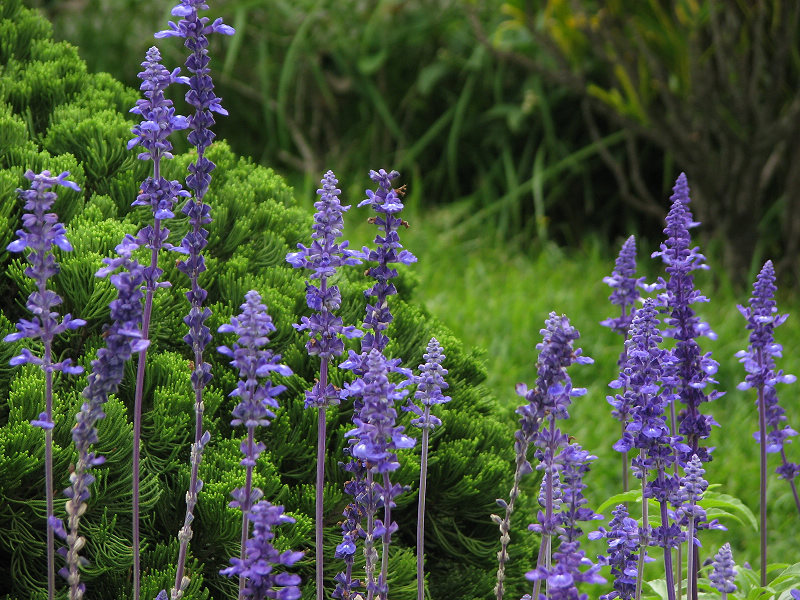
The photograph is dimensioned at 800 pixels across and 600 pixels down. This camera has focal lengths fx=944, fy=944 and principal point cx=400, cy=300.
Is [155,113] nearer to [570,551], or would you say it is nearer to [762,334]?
[570,551]

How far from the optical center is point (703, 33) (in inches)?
268

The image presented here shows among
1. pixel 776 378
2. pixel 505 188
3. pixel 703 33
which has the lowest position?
pixel 776 378

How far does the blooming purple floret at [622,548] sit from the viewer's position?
204 cm

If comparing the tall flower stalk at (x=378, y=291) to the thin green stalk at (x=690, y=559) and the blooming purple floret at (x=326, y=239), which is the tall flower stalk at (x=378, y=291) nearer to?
the blooming purple floret at (x=326, y=239)

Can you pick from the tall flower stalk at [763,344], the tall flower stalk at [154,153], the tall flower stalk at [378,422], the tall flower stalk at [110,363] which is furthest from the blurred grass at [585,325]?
the tall flower stalk at [110,363]

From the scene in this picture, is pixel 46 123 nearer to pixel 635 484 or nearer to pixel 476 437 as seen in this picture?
pixel 476 437

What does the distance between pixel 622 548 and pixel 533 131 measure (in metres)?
5.85

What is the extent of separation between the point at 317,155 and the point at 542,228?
2.04m

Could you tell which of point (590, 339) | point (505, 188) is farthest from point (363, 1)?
point (590, 339)

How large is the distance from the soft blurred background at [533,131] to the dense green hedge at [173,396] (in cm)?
216

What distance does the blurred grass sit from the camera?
14.6ft

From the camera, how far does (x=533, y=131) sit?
7590mm

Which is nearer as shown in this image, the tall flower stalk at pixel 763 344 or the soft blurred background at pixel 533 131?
the tall flower stalk at pixel 763 344

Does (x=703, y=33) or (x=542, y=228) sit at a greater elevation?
(x=703, y=33)
